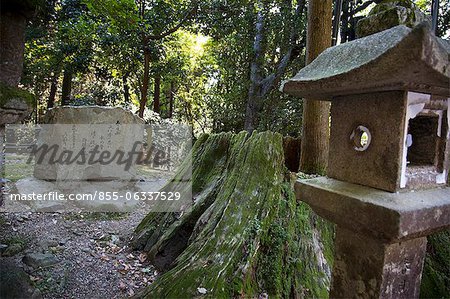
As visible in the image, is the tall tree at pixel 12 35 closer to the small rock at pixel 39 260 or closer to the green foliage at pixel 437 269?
the small rock at pixel 39 260

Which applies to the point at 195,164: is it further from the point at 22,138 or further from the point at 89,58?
the point at 22,138

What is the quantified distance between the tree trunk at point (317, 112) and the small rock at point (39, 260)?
359 cm

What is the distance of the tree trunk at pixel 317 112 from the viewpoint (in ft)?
13.8

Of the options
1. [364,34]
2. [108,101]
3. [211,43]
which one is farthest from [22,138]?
[364,34]


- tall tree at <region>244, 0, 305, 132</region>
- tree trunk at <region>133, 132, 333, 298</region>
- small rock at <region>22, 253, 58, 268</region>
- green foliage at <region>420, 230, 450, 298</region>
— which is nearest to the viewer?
tree trunk at <region>133, 132, 333, 298</region>

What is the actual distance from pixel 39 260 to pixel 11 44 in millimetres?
2450

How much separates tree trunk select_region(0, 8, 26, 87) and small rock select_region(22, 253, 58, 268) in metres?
1.97

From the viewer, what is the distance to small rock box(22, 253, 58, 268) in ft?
10.3

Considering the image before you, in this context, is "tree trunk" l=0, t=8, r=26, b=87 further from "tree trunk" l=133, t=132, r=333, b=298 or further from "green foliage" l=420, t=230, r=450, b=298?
"green foliage" l=420, t=230, r=450, b=298

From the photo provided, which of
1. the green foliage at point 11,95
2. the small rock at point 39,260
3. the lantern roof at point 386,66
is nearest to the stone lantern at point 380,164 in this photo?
the lantern roof at point 386,66

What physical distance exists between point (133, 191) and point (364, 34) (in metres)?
5.54

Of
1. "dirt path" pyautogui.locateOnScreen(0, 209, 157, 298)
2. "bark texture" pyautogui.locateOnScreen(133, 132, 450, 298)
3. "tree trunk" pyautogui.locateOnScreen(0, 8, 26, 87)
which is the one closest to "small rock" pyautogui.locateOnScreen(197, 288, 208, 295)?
"bark texture" pyautogui.locateOnScreen(133, 132, 450, 298)

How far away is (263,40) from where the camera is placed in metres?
8.01

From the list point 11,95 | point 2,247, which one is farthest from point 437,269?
point 2,247
